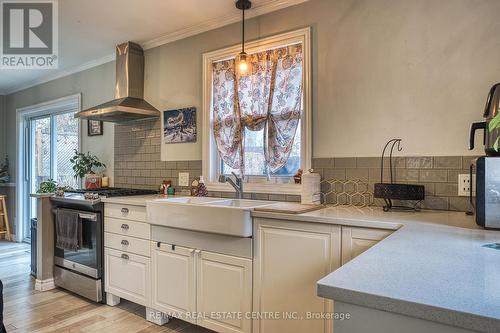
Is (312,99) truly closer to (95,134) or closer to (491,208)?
(491,208)

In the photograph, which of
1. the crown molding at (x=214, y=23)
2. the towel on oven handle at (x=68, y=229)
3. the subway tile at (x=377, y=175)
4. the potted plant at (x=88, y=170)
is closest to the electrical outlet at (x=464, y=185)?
the subway tile at (x=377, y=175)

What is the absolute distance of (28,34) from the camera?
10.1 ft

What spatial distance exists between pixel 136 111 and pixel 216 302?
6.14ft

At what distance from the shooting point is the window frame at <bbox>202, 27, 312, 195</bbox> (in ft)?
7.74

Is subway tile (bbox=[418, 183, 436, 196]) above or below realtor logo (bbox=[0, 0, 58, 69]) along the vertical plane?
below

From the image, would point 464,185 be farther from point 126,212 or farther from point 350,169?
point 126,212

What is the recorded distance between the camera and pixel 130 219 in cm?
260

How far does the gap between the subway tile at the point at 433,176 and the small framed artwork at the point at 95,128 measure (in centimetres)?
337

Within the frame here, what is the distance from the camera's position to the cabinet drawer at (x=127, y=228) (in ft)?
8.22

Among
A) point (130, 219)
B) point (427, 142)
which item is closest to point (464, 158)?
point (427, 142)

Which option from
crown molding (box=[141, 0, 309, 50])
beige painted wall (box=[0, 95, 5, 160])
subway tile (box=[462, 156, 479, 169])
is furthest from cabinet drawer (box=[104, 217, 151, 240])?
beige painted wall (box=[0, 95, 5, 160])

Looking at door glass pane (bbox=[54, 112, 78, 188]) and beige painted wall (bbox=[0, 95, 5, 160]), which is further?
beige painted wall (bbox=[0, 95, 5, 160])

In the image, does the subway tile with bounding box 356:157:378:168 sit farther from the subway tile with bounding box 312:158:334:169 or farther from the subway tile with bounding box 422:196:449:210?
the subway tile with bounding box 422:196:449:210

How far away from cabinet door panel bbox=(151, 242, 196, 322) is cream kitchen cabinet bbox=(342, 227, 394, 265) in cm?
105
